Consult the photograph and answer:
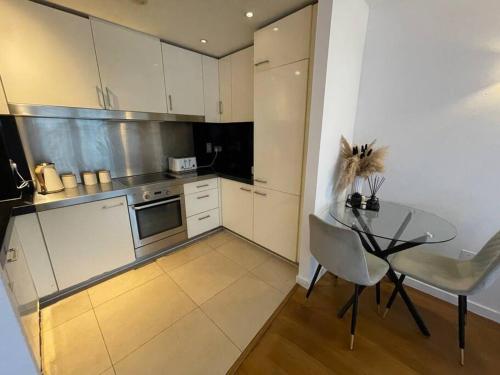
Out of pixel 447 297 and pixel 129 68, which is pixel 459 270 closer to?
pixel 447 297

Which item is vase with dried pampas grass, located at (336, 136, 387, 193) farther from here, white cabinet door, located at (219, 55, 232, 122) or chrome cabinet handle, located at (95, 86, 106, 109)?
chrome cabinet handle, located at (95, 86, 106, 109)

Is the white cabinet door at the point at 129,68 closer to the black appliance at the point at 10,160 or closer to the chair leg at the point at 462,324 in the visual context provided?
the black appliance at the point at 10,160

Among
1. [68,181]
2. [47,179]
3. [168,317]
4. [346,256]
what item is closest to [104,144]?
[68,181]

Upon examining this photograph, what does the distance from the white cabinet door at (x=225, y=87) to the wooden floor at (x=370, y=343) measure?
223 centimetres

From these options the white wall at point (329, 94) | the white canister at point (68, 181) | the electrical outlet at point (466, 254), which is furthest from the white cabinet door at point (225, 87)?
the electrical outlet at point (466, 254)

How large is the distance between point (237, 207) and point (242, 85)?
144cm

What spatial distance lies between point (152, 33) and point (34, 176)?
5.64ft

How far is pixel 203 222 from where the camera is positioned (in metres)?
2.62

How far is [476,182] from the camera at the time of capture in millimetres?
1486

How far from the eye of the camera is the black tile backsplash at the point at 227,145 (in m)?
2.69

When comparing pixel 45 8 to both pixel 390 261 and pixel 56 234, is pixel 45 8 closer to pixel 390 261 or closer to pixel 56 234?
pixel 56 234

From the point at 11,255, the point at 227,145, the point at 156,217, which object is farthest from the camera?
the point at 227,145

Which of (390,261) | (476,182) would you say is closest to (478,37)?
(476,182)

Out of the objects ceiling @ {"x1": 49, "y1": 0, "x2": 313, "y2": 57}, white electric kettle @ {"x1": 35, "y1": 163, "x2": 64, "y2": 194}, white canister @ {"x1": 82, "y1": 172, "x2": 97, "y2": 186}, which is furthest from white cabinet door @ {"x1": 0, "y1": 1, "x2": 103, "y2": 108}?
white canister @ {"x1": 82, "y1": 172, "x2": 97, "y2": 186}
